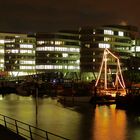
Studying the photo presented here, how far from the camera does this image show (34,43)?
160375mm

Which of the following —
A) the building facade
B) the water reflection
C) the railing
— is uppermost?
the building facade

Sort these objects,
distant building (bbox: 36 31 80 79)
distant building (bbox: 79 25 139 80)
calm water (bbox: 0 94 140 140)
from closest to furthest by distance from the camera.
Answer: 1. calm water (bbox: 0 94 140 140)
2. distant building (bbox: 79 25 139 80)
3. distant building (bbox: 36 31 80 79)

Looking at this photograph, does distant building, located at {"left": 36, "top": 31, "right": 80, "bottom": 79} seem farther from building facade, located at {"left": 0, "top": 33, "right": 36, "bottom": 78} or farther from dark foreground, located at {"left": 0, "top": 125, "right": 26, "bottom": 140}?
dark foreground, located at {"left": 0, "top": 125, "right": 26, "bottom": 140}

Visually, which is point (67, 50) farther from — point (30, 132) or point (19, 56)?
point (30, 132)

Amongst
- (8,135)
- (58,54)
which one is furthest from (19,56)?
(8,135)

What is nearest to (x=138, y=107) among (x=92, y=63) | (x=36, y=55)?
(x=92, y=63)

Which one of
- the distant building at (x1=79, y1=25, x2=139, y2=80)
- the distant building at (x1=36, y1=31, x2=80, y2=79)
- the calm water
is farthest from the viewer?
the distant building at (x1=36, y1=31, x2=80, y2=79)

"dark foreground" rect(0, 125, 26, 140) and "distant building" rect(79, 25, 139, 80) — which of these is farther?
"distant building" rect(79, 25, 139, 80)

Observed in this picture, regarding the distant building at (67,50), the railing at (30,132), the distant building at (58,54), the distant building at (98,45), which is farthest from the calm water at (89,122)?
the distant building at (58,54)

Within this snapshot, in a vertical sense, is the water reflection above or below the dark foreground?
below

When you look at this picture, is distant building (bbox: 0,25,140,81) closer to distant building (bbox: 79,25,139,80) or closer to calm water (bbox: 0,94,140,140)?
distant building (bbox: 79,25,139,80)

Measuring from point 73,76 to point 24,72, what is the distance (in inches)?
1100

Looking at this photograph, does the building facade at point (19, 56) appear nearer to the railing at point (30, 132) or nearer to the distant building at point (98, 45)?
the distant building at point (98, 45)

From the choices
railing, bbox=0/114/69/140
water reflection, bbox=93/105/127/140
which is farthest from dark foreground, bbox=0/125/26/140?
water reflection, bbox=93/105/127/140
